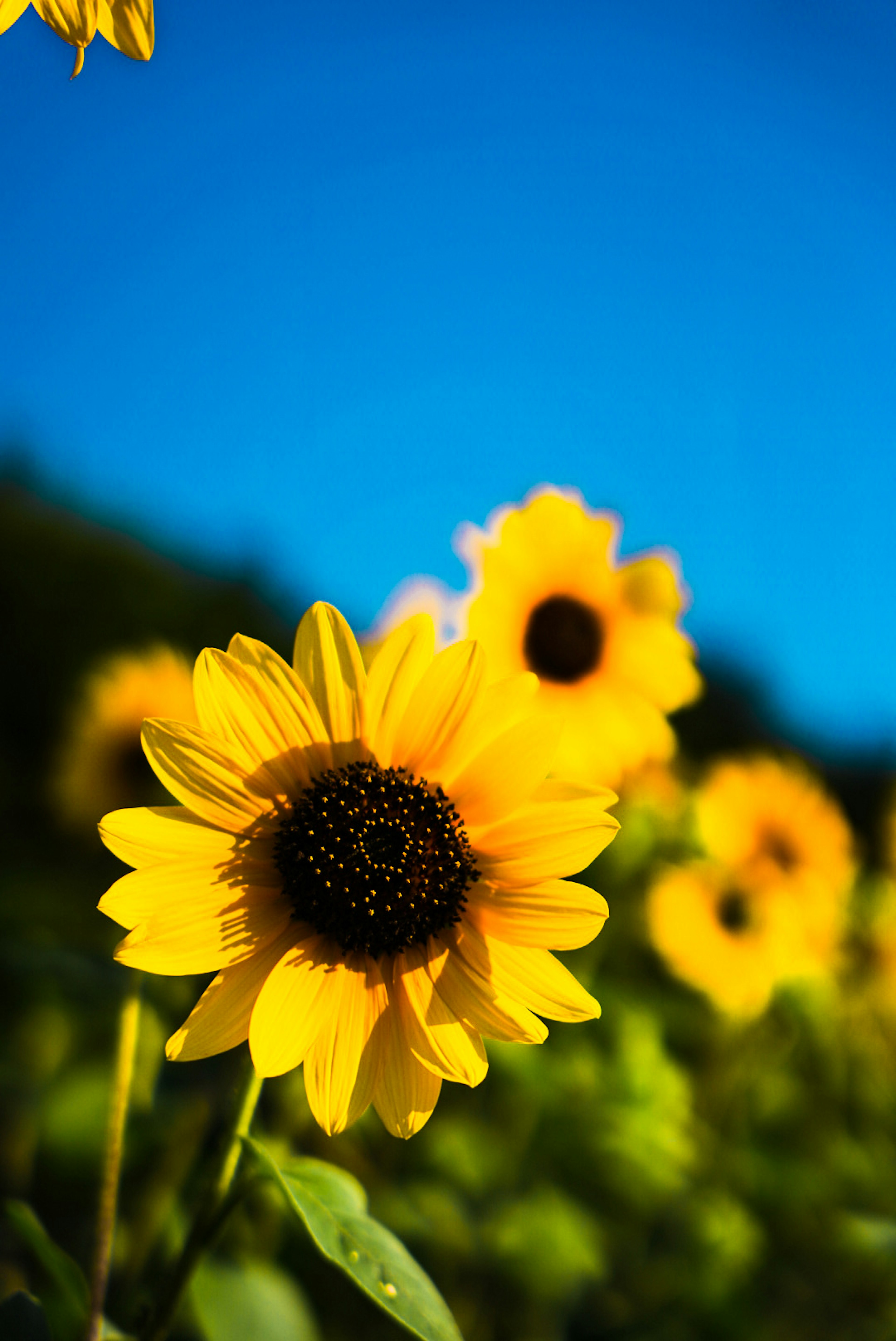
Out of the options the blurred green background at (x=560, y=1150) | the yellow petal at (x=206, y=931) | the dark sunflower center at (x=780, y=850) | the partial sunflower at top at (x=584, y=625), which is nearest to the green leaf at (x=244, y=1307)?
the blurred green background at (x=560, y=1150)

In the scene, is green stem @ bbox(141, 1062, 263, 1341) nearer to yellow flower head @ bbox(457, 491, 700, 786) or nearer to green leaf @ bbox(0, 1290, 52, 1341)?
green leaf @ bbox(0, 1290, 52, 1341)

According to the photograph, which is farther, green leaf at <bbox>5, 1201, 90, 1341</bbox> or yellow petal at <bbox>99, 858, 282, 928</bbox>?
green leaf at <bbox>5, 1201, 90, 1341</bbox>

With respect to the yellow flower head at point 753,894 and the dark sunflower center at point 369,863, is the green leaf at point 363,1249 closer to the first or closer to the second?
the dark sunflower center at point 369,863

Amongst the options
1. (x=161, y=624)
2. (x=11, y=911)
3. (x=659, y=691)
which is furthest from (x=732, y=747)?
(x=11, y=911)

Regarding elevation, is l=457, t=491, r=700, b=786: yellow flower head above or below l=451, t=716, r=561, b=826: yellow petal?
above

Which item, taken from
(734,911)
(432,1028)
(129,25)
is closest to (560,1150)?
(734,911)

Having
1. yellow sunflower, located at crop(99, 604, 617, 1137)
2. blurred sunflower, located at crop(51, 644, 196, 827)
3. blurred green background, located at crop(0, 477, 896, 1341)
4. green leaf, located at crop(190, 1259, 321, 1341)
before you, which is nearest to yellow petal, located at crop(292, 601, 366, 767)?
yellow sunflower, located at crop(99, 604, 617, 1137)
